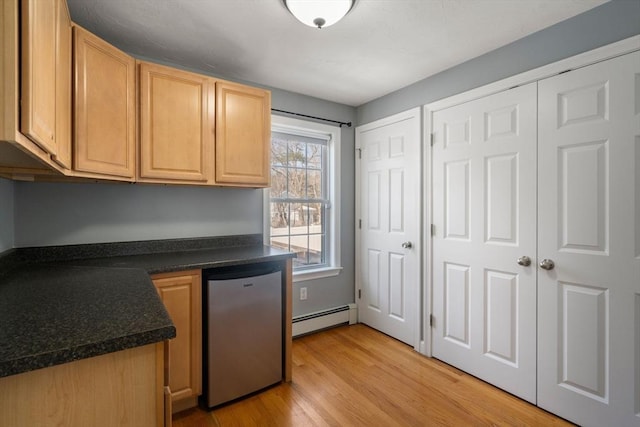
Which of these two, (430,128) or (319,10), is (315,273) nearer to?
(430,128)

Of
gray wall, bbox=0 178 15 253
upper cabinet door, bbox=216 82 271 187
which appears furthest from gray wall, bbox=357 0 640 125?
gray wall, bbox=0 178 15 253

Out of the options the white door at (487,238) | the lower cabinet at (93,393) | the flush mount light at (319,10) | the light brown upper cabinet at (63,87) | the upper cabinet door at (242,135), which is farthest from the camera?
the upper cabinet door at (242,135)

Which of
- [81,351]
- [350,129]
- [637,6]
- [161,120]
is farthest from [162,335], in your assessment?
[350,129]

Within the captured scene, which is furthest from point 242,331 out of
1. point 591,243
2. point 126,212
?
point 591,243

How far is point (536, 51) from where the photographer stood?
6.43 ft

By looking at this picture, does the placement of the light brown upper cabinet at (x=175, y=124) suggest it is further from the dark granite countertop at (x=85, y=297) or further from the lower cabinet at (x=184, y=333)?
the lower cabinet at (x=184, y=333)

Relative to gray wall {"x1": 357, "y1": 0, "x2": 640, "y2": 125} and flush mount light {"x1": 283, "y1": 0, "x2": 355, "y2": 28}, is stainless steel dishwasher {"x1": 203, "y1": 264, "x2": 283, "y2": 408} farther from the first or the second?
gray wall {"x1": 357, "y1": 0, "x2": 640, "y2": 125}

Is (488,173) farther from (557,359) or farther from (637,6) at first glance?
(557,359)

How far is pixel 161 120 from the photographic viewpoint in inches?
78.6

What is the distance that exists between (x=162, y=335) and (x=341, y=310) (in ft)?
8.52

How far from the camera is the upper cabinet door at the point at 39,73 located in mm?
828

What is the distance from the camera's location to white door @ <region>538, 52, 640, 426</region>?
1.60m

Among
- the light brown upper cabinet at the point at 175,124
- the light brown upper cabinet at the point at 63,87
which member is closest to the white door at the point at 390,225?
the light brown upper cabinet at the point at 175,124

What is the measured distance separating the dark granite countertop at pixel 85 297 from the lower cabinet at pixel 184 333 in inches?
3.4
